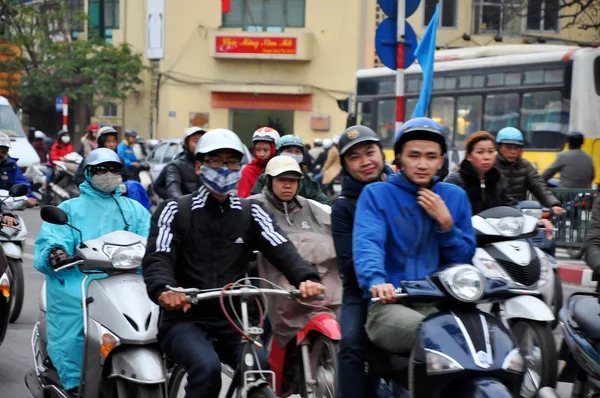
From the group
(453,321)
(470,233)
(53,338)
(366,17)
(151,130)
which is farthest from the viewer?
(151,130)

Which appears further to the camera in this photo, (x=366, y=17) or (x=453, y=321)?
(x=366, y=17)

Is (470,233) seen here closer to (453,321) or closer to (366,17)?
(453,321)

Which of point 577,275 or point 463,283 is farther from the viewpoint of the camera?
point 577,275

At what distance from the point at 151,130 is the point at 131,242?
3433cm

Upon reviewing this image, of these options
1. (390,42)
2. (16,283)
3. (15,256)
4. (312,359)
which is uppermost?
(390,42)

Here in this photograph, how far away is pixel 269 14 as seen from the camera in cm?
3847

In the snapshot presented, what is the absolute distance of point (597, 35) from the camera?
34625mm

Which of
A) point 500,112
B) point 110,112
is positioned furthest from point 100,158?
point 110,112

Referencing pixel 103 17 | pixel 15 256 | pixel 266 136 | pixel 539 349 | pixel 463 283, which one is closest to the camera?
pixel 463 283

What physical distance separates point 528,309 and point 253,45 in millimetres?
32152

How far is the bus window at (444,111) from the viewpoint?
22141mm

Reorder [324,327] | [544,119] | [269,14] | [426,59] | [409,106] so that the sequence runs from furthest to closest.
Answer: [269,14], [409,106], [544,119], [426,59], [324,327]

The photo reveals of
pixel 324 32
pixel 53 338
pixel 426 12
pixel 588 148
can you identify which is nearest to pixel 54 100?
pixel 324 32

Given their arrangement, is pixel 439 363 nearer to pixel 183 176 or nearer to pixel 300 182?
pixel 300 182
